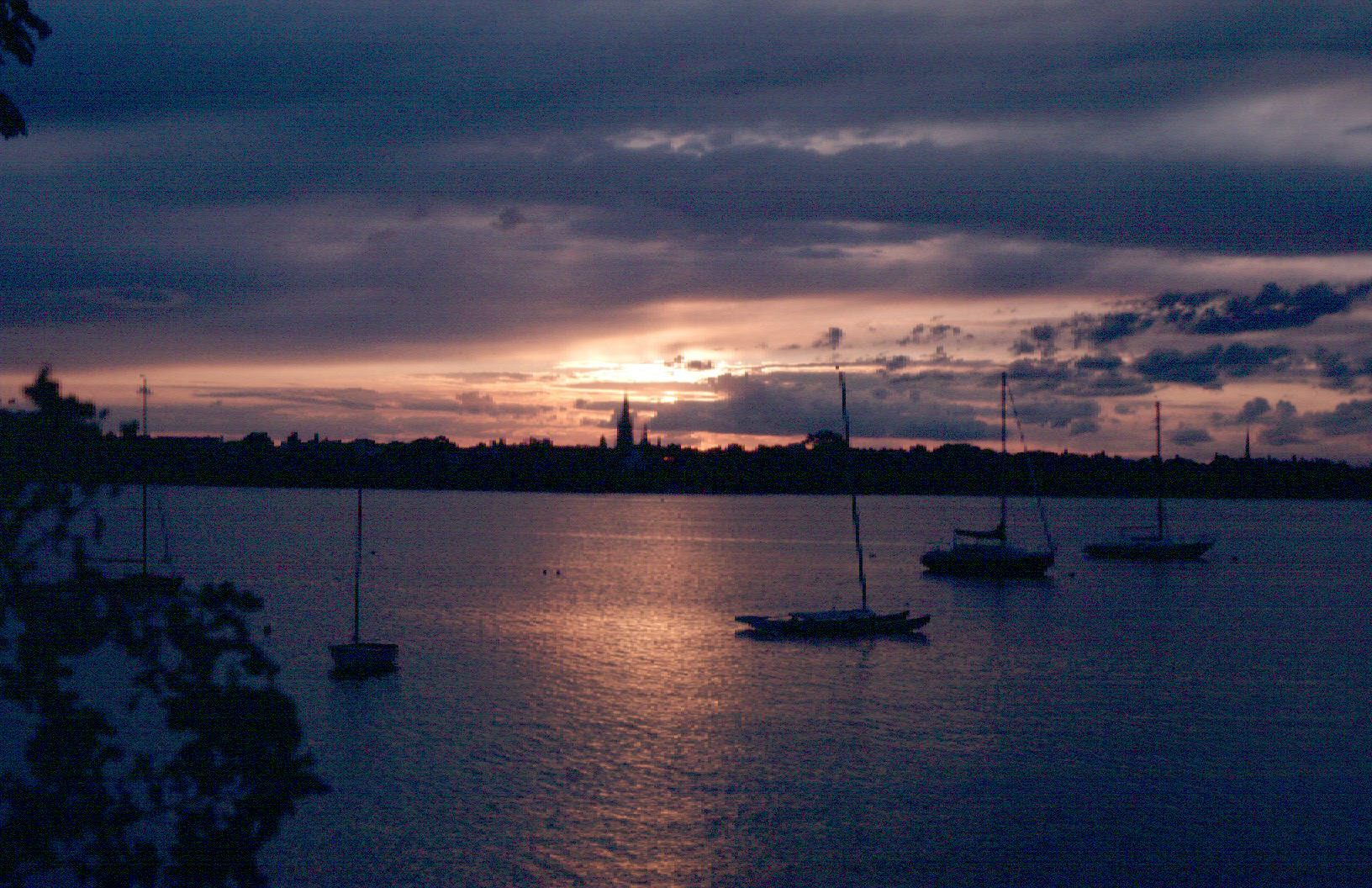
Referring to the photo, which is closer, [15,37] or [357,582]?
[15,37]

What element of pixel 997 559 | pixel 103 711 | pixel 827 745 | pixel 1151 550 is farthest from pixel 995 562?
pixel 103 711

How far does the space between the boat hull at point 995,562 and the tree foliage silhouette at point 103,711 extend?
3803 inches

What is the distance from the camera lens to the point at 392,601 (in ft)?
271

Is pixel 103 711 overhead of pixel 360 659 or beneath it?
overhead

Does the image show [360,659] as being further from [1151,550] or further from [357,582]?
[1151,550]

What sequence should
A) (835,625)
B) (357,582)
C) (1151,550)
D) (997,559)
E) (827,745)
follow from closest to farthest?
(827,745) → (357,582) → (835,625) → (997,559) → (1151,550)

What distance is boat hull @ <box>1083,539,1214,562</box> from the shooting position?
124125mm

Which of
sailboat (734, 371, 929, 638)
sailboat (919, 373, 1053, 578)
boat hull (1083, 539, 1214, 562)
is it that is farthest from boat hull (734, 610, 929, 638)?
boat hull (1083, 539, 1214, 562)

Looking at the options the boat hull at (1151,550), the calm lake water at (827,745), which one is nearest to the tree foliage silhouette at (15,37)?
the calm lake water at (827,745)

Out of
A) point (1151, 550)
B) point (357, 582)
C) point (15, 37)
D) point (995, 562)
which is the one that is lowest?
point (1151, 550)

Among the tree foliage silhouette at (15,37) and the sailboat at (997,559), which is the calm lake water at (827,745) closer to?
the sailboat at (997,559)

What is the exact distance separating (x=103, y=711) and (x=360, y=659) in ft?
141

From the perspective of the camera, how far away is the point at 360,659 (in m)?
49.7

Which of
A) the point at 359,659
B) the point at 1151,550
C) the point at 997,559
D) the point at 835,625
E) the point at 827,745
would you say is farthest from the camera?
the point at 1151,550
